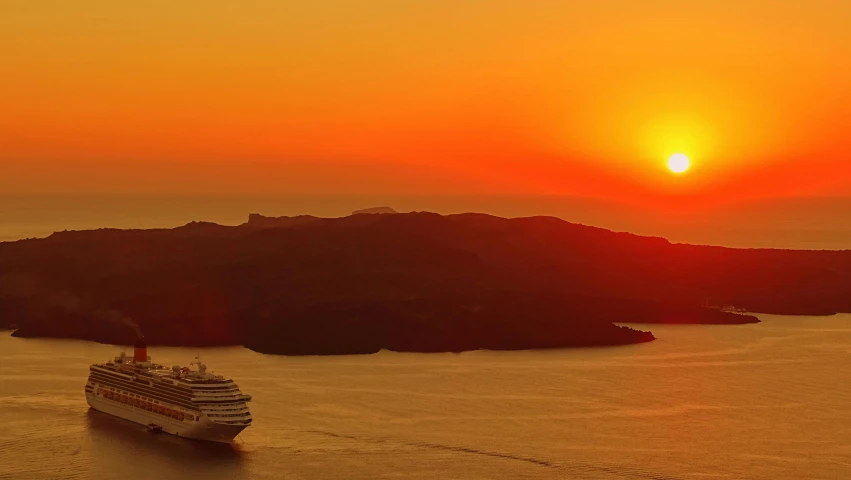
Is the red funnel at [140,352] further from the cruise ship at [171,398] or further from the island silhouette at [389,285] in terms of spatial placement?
the island silhouette at [389,285]

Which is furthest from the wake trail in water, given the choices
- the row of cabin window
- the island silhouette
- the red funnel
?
the island silhouette

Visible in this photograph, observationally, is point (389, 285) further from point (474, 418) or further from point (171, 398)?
point (171, 398)

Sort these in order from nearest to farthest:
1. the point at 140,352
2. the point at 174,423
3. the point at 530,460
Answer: the point at 530,460
the point at 174,423
the point at 140,352

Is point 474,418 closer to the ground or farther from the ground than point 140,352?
closer to the ground

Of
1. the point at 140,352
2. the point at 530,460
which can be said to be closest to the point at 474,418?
the point at 530,460

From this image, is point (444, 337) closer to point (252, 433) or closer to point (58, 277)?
point (252, 433)

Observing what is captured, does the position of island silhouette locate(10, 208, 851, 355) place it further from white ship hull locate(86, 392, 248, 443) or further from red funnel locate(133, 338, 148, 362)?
white ship hull locate(86, 392, 248, 443)

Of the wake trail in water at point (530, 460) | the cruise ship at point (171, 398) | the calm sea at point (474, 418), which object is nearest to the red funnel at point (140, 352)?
the cruise ship at point (171, 398)
